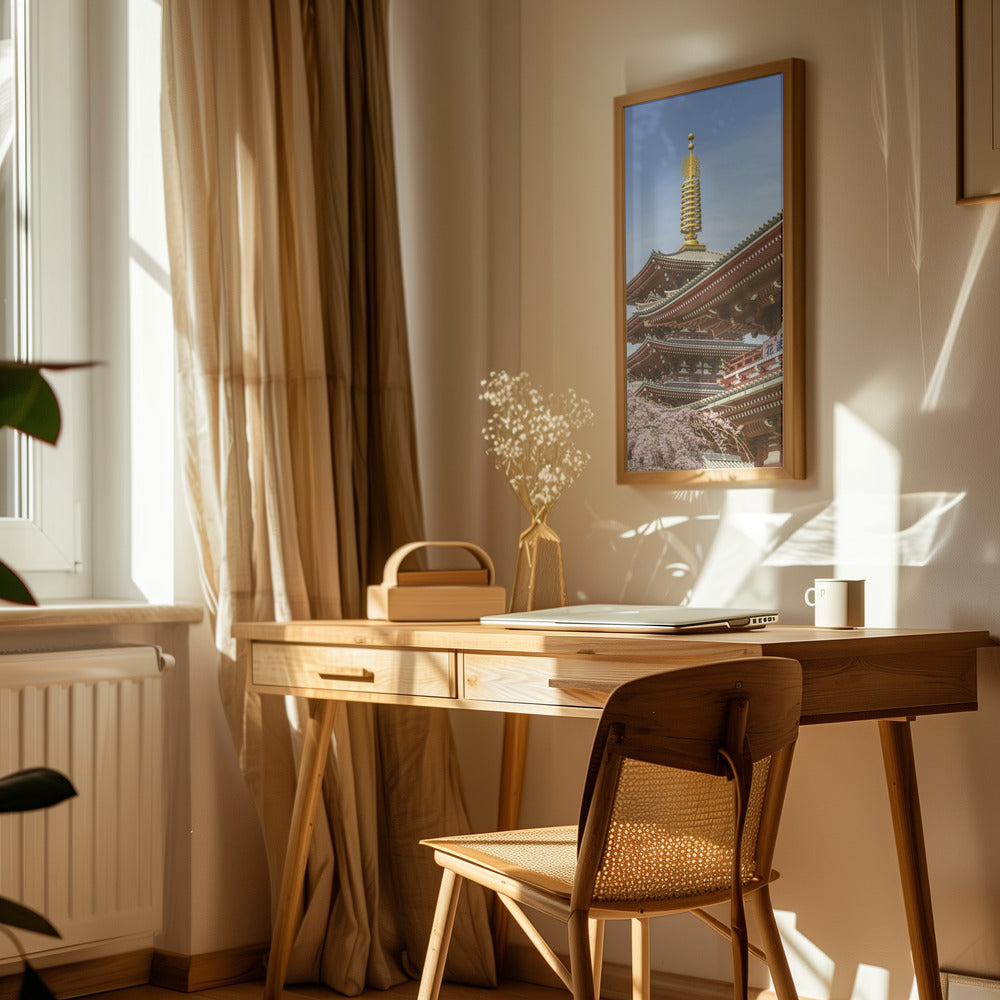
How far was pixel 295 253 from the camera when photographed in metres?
2.55

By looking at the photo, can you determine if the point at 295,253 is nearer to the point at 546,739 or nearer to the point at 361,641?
the point at 361,641

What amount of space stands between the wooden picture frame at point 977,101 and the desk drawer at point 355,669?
115 cm

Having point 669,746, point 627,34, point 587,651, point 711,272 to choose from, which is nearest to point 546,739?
point 587,651

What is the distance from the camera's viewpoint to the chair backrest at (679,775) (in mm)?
1409

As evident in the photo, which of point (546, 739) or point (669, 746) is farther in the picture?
point (546, 739)

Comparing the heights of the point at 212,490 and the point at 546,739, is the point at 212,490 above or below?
above

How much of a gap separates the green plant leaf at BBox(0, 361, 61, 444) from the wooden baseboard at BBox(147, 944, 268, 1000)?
7.35ft

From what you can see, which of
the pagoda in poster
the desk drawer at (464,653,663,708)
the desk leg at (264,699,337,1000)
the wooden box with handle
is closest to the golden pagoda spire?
the pagoda in poster

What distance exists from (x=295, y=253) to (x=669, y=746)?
149cm

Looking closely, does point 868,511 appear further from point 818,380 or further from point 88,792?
point 88,792

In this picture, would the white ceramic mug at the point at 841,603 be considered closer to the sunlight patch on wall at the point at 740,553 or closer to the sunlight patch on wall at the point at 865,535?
the sunlight patch on wall at the point at 865,535

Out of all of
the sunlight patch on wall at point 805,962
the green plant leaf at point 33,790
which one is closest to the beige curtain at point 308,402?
the sunlight patch on wall at point 805,962

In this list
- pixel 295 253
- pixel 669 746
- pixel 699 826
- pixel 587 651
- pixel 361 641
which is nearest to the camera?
pixel 669 746

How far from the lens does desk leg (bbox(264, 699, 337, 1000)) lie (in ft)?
7.56
